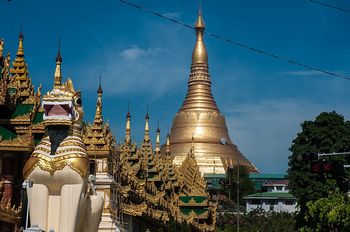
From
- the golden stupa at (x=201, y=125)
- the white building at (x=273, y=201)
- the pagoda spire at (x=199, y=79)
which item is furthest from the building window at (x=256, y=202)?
the pagoda spire at (x=199, y=79)

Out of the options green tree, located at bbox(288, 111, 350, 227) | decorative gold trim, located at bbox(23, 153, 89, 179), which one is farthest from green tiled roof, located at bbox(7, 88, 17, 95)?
green tree, located at bbox(288, 111, 350, 227)

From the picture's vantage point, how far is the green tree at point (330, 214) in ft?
99.3

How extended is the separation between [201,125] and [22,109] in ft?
191

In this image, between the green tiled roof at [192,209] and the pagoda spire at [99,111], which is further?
the green tiled roof at [192,209]

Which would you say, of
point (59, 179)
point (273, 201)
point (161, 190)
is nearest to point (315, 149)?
point (161, 190)

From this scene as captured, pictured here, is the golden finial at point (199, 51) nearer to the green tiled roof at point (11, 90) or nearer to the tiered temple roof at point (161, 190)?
the tiered temple roof at point (161, 190)

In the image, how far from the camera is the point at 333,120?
3859 centimetres

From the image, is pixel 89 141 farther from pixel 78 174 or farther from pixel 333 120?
pixel 333 120

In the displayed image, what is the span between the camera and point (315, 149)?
38.2 m

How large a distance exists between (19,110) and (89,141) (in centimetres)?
306

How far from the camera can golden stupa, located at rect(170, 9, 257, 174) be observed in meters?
83.6

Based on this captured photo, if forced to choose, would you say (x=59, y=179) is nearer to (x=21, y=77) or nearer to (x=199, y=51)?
(x=21, y=77)

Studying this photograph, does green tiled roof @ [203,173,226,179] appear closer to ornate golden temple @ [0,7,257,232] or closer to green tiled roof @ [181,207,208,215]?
ornate golden temple @ [0,7,257,232]

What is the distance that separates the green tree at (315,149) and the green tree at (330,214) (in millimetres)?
2572
